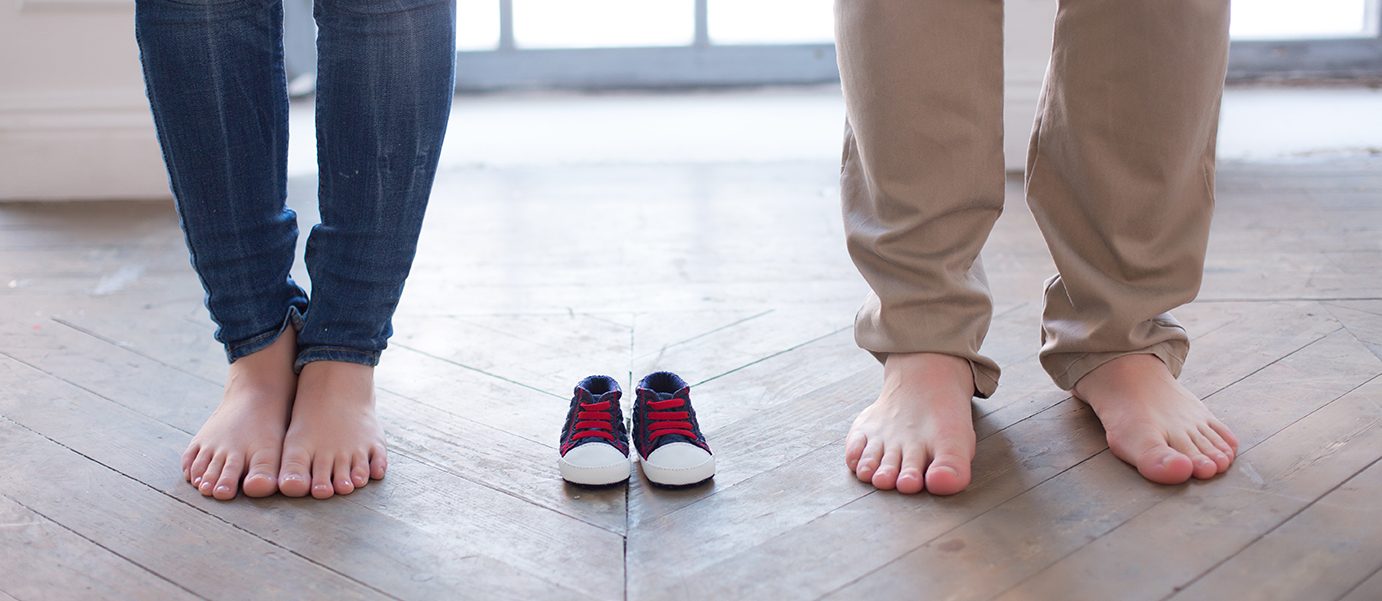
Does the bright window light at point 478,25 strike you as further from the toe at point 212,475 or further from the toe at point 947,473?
the toe at point 947,473

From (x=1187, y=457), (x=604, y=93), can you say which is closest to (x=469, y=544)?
(x=1187, y=457)

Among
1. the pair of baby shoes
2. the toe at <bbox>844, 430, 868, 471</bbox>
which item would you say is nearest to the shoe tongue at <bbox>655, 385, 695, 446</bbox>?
the pair of baby shoes

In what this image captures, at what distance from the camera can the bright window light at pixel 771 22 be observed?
2986mm

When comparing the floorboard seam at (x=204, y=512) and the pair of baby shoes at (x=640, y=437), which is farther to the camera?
the pair of baby shoes at (x=640, y=437)

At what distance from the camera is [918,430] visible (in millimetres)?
1052

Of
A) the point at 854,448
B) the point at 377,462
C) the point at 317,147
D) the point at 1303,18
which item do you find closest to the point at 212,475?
the point at 377,462

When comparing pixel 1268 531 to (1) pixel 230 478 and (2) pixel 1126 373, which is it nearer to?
(2) pixel 1126 373

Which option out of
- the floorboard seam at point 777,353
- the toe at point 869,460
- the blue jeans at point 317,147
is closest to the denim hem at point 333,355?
the blue jeans at point 317,147

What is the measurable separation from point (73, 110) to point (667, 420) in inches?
57.8

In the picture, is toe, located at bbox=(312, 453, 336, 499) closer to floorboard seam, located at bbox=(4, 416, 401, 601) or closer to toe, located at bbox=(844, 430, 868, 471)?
floorboard seam, located at bbox=(4, 416, 401, 601)

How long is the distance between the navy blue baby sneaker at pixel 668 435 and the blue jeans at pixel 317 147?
0.24 meters

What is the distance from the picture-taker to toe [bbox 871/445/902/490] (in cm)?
101

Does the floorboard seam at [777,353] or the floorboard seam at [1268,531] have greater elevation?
the floorboard seam at [1268,531]

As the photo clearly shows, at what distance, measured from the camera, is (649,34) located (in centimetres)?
301
